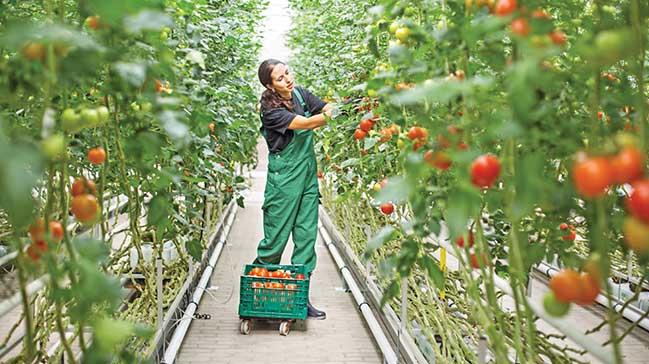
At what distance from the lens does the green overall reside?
3.51 meters

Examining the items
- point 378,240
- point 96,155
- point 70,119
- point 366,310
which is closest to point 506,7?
point 378,240

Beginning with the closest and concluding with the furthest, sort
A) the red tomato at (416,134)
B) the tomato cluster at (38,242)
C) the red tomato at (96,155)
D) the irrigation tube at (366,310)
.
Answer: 1. the tomato cluster at (38,242)
2. the red tomato at (96,155)
3. the red tomato at (416,134)
4. the irrigation tube at (366,310)

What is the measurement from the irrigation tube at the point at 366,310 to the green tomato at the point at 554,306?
5.80ft

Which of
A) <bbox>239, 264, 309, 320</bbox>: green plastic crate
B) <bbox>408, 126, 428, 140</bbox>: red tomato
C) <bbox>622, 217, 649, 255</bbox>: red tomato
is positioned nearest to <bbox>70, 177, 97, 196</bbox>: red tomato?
<bbox>408, 126, 428, 140</bbox>: red tomato

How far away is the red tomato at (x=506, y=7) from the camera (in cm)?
83

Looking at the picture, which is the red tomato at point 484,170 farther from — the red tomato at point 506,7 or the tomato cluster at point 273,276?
the tomato cluster at point 273,276

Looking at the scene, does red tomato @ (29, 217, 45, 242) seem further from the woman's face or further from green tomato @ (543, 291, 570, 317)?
the woman's face

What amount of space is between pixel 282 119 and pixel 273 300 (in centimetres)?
89

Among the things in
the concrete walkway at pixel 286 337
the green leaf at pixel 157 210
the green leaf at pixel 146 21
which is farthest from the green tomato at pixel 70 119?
the concrete walkway at pixel 286 337

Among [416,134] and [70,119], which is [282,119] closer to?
[416,134]

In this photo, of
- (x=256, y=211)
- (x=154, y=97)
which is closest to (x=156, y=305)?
(x=154, y=97)

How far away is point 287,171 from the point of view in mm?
3518

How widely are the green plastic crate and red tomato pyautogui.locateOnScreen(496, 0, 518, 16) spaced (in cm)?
249

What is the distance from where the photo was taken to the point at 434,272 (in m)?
1.48
